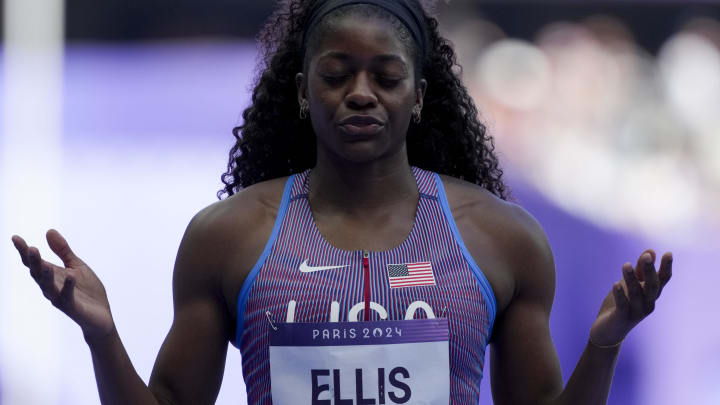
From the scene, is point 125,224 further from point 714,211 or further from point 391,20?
point 391,20

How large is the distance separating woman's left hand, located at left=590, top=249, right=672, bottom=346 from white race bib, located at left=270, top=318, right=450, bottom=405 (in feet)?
1.04

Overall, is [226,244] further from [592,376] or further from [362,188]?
[592,376]

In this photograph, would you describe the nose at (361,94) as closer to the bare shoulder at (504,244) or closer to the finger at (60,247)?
the bare shoulder at (504,244)

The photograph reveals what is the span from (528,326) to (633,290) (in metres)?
0.33

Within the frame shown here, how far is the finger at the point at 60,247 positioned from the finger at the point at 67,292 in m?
0.08

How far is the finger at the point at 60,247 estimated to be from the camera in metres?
2.10

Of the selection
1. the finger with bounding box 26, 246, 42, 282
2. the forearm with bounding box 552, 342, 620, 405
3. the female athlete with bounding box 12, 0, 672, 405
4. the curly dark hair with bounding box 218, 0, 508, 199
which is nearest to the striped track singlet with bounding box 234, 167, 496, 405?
the female athlete with bounding box 12, 0, 672, 405

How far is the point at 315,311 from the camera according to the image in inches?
86.9

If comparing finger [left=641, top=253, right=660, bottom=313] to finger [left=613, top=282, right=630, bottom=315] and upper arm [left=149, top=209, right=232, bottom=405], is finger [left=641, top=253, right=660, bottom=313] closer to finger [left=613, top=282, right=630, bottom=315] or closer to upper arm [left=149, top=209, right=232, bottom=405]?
finger [left=613, top=282, right=630, bottom=315]

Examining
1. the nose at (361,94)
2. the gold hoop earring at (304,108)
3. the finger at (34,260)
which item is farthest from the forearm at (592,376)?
the finger at (34,260)

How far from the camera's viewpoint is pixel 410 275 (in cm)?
225

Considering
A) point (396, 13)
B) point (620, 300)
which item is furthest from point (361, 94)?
point (620, 300)

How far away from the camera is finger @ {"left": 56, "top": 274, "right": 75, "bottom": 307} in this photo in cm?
203

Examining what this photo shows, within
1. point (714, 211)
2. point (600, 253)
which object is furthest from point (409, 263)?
point (714, 211)
